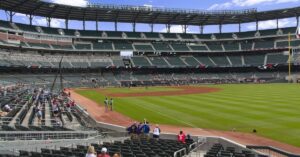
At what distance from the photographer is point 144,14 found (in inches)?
3585

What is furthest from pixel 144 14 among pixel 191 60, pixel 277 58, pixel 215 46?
pixel 277 58

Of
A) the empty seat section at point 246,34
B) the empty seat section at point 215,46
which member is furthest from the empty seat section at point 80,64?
the empty seat section at point 246,34

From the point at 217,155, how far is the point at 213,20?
91.1m

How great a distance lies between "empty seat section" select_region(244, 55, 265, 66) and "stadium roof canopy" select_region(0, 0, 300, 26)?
10.3 metres

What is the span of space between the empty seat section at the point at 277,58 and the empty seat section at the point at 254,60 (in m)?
1.82

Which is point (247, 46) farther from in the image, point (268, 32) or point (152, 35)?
point (152, 35)

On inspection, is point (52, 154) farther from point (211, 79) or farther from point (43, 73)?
point (211, 79)

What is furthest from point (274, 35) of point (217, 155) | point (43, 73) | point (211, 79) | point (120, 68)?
point (217, 155)

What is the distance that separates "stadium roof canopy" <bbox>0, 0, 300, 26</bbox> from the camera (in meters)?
80.1

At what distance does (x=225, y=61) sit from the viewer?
101m

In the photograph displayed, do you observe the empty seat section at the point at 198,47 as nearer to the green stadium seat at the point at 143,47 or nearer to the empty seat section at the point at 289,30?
the green stadium seat at the point at 143,47

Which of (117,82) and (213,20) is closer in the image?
(117,82)

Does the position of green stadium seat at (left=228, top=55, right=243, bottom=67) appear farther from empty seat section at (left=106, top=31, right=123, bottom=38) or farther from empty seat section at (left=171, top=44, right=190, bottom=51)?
empty seat section at (left=106, top=31, right=123, bottom=38)

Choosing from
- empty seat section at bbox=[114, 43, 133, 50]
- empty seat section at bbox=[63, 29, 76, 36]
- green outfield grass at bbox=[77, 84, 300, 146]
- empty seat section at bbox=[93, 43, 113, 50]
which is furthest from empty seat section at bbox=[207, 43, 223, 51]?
green outfield grass at bbox=[77, 84, 300, 146]
